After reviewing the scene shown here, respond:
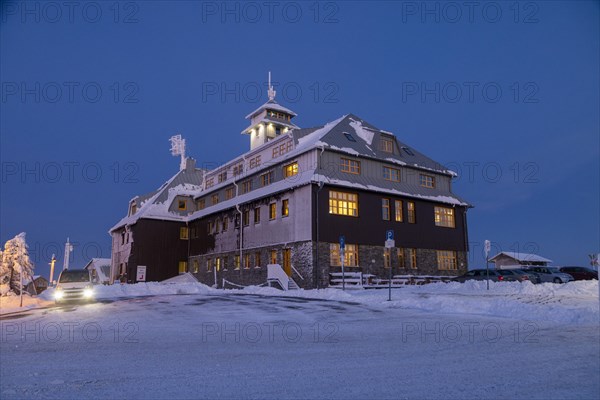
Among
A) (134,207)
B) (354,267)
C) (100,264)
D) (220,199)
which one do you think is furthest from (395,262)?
(100,264)

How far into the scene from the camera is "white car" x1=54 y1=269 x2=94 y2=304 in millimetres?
26312

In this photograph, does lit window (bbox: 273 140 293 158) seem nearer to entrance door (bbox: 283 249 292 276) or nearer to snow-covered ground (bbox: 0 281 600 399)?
entrance door (bbox: 283 249 292 276)

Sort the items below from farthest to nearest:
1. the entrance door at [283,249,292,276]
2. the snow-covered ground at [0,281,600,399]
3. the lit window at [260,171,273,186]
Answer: the lit window at [260,171,273,186] → the entrance door at [283,249,292,276] → the snow-covered ground at [0,281,600,399]

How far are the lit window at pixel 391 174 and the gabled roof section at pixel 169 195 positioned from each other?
69.3 feet

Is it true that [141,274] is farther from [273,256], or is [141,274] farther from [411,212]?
[411,212]

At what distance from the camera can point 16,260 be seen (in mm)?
32594

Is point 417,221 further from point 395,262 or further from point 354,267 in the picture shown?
point 354,267

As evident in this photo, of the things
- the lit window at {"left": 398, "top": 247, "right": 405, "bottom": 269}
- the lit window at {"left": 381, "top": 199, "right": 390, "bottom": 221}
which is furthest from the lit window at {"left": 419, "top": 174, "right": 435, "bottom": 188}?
the lit window at {"left": 398, "top": 247, "right": 405, "bottom": 269}

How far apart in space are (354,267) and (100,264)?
62786 millimetres

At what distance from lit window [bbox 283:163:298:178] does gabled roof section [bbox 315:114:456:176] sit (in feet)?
10.0

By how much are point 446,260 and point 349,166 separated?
37.6 ft

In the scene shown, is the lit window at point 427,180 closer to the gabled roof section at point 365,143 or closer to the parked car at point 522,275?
the gabled roof section at point 365,143

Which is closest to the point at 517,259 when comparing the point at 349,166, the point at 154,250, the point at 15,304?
A: the point at 349,166

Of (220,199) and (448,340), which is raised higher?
(220,199)
